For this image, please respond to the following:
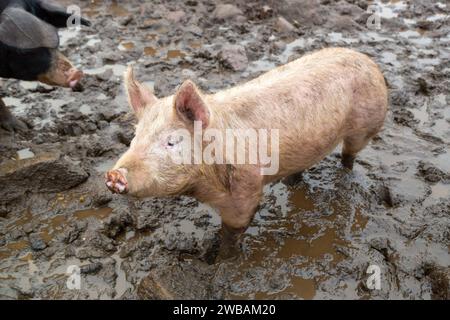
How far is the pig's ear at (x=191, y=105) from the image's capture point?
318 centimetres

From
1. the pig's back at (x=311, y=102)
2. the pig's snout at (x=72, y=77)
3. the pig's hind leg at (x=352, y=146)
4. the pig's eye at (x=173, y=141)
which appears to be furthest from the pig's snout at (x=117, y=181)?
the pig's snout at (x=72, y=77)

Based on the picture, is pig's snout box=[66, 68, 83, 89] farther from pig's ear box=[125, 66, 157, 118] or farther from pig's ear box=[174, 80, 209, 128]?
pig's ear box=[174, 80, 209, 128]

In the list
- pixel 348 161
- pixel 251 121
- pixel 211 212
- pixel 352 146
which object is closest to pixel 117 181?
pixel 251 121

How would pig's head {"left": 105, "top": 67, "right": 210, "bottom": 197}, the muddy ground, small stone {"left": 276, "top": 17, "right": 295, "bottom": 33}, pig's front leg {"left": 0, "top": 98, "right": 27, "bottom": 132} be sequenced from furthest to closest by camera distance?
small stone {"left": 276, "top": 17, "right": 295, "bottom": 33}
pig's front leg {"left": 0, "top": 98, "right": 27, "bottom": 132}
the muddy ground
pig's head {"left": 105, "top": 67, "right": 210, "bottom": 197}

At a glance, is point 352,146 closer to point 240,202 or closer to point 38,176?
point 240,202

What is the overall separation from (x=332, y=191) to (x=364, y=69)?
146 cm

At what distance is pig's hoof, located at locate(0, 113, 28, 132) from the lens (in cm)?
613

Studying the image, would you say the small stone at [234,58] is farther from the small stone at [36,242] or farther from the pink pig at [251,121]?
the small stone at [36,242]

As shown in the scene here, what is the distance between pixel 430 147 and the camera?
5742 mm

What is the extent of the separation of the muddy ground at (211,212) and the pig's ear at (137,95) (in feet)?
4.94

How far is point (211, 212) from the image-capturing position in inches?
195

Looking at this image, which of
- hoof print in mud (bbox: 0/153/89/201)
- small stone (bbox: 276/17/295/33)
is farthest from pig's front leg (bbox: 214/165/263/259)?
small stone (bbox: 276/17/295/33)

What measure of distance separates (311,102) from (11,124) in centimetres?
421

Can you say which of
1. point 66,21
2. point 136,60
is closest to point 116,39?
point 136,60
